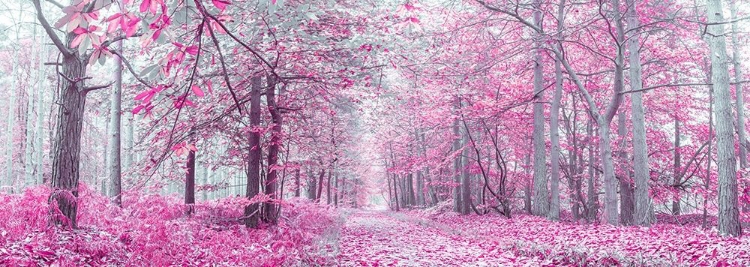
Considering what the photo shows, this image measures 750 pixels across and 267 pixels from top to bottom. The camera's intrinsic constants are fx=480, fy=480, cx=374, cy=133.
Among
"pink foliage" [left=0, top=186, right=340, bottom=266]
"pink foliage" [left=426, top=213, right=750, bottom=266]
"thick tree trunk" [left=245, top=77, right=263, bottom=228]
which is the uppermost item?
"thick tree trunk" [left=245, top=77, right=263, bottom=228]

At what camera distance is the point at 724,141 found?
9.13 m

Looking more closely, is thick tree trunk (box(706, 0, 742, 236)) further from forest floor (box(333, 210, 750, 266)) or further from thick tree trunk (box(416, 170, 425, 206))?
thick tree trunk (box(416, 170, 425, 206))

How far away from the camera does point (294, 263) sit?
666 centimetres

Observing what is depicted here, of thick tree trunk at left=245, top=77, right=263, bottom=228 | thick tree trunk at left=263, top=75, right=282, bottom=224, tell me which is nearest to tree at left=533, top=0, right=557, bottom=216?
thick tree trunk at left=263, top=75, right=282, bottom=224

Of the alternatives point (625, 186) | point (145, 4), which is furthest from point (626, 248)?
point (625, 186)

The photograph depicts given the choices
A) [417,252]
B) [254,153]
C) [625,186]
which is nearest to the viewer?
[417,252]

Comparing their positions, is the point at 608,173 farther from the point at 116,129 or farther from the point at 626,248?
the point at 116,129

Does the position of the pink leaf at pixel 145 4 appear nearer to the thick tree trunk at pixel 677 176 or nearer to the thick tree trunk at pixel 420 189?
the thick tree trunk at pixel 677 176

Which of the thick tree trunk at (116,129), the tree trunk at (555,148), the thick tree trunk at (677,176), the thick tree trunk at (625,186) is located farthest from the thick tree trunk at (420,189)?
the thick tree trunk at (116,129)

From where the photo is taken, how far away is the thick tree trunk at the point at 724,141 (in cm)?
893

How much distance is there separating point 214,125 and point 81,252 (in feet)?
19.0

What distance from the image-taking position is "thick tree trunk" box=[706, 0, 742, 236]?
352 inches

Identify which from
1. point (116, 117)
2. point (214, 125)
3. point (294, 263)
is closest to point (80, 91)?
point (294, 263)

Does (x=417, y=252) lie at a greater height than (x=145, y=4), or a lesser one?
lesser
